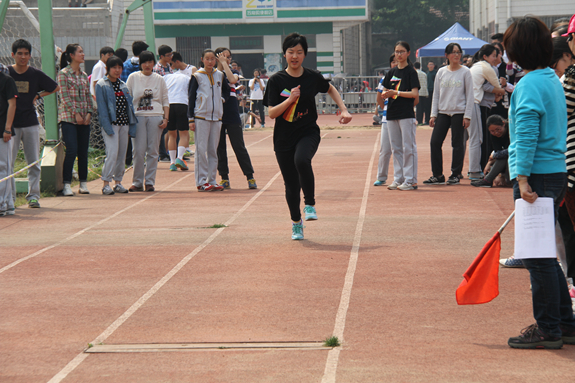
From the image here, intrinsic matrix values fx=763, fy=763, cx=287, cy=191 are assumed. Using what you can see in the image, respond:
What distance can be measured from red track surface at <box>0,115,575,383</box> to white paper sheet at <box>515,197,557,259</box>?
52 cm

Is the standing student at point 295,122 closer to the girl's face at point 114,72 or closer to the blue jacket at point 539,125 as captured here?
the blue jacket at point 539,125

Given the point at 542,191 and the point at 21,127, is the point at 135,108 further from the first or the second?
the point at 542,191

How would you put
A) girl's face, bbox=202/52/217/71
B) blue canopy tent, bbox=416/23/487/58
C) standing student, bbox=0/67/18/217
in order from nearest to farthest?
standing student, bbox=0/67/18/217 → girl's face, bbox=202/52/217/71 → blue canopy tent, bbox=416/23/487/58

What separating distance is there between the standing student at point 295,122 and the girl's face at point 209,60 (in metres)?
3.30

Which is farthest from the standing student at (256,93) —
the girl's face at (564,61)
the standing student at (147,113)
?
the girl's face at (564,61)

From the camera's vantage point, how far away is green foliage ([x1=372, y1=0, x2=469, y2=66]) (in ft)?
186

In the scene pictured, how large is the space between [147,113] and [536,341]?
25.6ft

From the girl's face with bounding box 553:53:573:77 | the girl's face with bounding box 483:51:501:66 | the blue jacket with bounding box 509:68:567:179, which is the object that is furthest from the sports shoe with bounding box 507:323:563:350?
the girl's face with bounding box 483:51:501:66

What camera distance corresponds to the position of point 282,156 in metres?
7.08

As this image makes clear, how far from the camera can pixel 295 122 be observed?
7039 mm

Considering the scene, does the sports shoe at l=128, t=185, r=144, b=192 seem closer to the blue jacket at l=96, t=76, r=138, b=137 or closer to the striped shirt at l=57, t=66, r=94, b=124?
the blue jacket at l=96, t=76, r=138, b=137

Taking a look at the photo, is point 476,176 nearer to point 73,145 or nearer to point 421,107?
point 73,145

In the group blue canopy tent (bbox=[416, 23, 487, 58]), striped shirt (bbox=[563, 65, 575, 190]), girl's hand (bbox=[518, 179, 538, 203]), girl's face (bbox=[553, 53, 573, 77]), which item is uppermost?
blue canopy tent (bbox=[416, 23, 487, 58])

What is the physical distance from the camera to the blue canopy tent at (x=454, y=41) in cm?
2525
